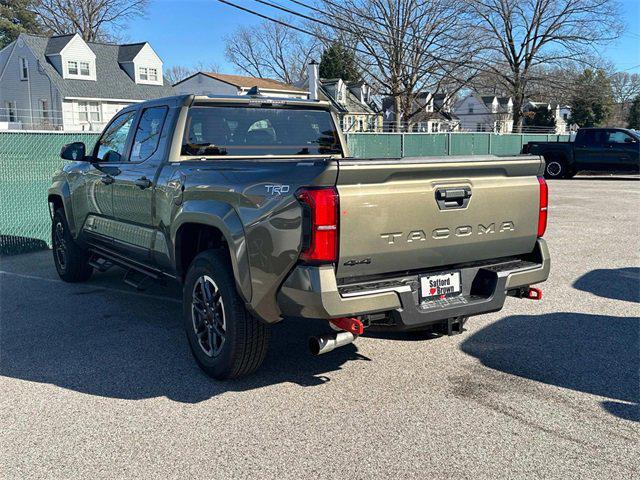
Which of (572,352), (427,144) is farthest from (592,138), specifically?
(572,352)

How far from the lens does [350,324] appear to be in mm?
3844

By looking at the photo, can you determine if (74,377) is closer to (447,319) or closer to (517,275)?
(447,319)

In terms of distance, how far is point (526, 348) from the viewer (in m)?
5.16

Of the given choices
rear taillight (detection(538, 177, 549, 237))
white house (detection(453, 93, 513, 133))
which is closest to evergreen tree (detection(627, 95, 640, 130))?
white house (detection(453, 93, 513, 133))

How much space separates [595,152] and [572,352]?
19459 millimetres

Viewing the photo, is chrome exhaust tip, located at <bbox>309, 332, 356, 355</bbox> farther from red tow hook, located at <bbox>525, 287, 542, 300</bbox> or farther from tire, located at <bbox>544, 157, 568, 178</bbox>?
tire, located at <bbox>544, 157, 568, 178</bbox>

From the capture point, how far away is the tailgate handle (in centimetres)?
402

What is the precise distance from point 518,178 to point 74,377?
3432 millimetres

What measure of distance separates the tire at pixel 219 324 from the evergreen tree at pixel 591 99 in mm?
50160

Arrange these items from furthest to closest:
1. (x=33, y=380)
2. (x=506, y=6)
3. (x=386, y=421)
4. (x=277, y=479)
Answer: (x=506, y=6)
(x=33, y=380)
(x=386, y=421)
(x=277, y=479)

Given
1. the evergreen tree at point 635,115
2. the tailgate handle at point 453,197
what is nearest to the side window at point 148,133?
the tailgate handle at point 453,197

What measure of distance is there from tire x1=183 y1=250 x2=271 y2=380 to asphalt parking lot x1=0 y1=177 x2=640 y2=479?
7.0 inches

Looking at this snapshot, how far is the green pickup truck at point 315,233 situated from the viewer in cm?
372

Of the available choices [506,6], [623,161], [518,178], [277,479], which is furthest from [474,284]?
[506,6]
